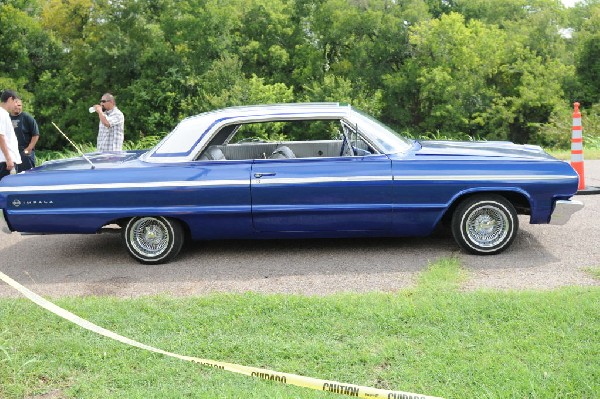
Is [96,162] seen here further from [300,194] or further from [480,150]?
[480,150]

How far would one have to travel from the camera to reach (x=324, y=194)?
6.53 meters

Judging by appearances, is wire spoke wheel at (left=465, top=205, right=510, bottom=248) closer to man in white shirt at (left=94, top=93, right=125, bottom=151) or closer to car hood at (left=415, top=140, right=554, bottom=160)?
car hood at (left=415, top=140, right=554, bottom=160)

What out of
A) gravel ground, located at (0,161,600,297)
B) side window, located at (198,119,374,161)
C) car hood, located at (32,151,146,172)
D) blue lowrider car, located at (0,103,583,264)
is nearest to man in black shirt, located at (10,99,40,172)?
gravel ground, located at (0,161,600,297)

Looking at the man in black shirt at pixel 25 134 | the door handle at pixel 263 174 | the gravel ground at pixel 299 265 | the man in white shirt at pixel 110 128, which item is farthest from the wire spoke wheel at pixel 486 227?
the man in black shirt at pixel 25 134

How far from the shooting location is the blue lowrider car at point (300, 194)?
6.53 m

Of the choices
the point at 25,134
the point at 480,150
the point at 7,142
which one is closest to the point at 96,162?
the point at 7,142

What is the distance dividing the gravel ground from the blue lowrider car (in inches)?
10.1

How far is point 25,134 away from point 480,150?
5875 mm

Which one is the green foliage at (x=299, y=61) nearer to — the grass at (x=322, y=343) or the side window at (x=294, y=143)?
the side window at (x=294, y=143)

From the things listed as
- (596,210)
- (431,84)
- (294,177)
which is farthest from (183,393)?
(431,84)

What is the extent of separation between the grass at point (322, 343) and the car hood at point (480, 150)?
66.1 inches

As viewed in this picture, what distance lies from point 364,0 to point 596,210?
172 feet

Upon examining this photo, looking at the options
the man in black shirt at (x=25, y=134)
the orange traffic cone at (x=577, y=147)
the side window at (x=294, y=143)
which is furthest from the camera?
the orange traffic cone at (x=577, y=147)

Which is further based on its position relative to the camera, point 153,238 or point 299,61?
point 299,61
